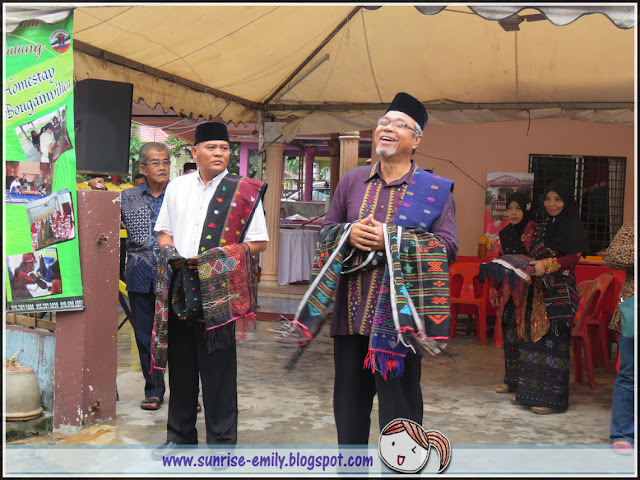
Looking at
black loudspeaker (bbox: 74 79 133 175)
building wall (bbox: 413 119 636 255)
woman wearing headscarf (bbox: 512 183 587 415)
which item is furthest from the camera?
building wall (bbox: 413 119 636 255)

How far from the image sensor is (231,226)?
375cm

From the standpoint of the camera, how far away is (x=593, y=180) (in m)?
9.38

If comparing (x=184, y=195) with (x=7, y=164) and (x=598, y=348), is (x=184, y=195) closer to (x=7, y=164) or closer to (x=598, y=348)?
(x=7, y=164)

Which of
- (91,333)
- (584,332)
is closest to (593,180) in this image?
(584,332)

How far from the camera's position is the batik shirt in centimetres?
468

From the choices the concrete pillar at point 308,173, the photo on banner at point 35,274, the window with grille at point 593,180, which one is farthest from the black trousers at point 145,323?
the concrete pillar at point 308,173

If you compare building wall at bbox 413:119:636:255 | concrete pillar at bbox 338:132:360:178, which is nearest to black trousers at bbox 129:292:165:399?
building wall at bbox 413:119:636:255

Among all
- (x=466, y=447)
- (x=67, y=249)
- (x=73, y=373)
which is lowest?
(x=466, y=447)

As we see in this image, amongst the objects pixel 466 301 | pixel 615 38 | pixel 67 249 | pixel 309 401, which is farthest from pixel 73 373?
pixel 615 38

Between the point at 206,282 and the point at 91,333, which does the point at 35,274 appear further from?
the point at 206,282

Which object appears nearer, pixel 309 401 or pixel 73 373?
pixel 73 373

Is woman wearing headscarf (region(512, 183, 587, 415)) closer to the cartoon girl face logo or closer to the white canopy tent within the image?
the white canopy tent

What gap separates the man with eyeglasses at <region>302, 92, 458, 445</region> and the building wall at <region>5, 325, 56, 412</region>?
2.31 meters

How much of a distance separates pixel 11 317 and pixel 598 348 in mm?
5334
